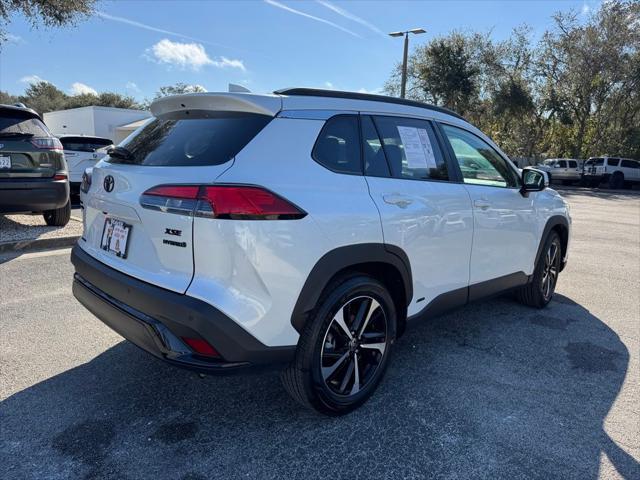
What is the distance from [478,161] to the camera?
3818 mm

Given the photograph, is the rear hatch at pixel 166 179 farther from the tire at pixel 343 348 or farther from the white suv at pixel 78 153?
the white suv at pixel 78 153

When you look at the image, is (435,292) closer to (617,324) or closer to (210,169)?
(210,169)

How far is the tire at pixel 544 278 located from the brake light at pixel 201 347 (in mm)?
3361

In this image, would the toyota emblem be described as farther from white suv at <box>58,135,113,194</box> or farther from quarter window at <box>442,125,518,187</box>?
white suv at <box>58,135,113,194</box>

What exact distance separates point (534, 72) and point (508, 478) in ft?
114

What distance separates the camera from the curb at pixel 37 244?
20.3ft

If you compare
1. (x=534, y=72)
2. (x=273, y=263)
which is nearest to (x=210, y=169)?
(x=273, y=263)

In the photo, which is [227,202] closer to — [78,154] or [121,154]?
[121,154]

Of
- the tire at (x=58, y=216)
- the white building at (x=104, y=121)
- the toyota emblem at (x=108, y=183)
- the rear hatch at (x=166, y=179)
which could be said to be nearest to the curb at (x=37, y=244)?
the tire at (x=58, y=216)

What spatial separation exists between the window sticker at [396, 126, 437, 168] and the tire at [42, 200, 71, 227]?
5.94 m

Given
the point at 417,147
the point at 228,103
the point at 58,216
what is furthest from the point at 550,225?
the point at 58,216

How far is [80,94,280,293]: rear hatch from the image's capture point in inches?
89.7

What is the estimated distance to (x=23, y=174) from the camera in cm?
623

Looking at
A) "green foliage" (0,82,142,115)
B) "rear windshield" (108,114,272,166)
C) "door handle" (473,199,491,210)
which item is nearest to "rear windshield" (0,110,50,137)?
"rear windshield" (108,114,272,166)
